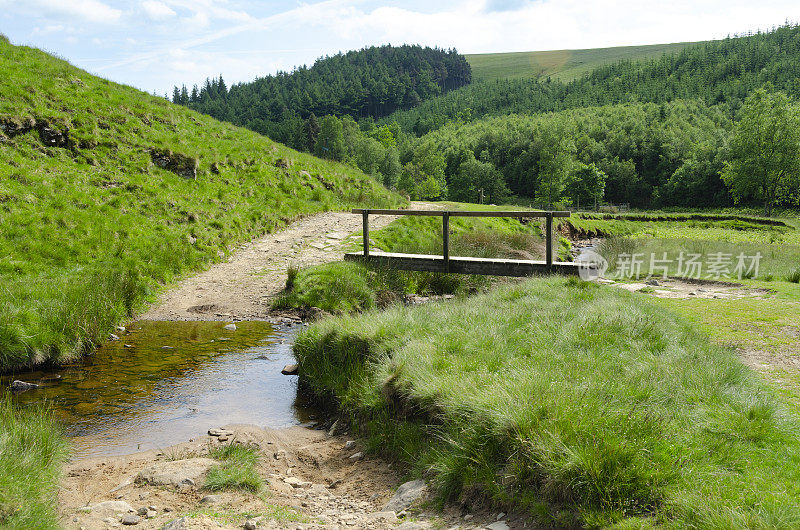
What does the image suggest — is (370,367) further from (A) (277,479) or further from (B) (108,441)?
(B) (108,441)

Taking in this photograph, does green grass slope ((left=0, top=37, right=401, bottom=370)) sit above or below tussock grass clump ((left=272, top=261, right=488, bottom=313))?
above

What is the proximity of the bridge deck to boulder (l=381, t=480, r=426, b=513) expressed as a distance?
7.94 metres

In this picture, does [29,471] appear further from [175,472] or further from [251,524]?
[251,524]

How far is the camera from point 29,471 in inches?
158

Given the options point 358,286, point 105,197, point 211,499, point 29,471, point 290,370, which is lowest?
point 290,370

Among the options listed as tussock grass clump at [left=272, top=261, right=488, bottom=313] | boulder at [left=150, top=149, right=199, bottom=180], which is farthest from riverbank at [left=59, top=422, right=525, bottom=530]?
boulder at [left=150, top=149, right=199, bottom=180]

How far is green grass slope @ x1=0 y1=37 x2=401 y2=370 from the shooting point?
9.64m

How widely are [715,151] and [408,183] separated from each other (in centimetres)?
5711

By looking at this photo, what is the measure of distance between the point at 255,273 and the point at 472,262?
22.9 ft

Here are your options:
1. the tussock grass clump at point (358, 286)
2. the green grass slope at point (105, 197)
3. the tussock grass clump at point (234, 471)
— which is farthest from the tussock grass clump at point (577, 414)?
the green grass slope at point (105, 197)

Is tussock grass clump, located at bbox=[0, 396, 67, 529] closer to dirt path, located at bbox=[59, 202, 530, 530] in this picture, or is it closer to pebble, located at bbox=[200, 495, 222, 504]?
dirt path, located at bbox=[59, 202, 530, 530]

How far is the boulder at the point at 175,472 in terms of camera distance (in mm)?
4641

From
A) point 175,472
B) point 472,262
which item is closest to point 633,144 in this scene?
point 472,262

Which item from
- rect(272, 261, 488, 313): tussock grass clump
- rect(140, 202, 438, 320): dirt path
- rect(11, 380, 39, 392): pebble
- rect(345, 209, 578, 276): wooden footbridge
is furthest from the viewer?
rect(272, 261, 488, 313): tussock grass clump
